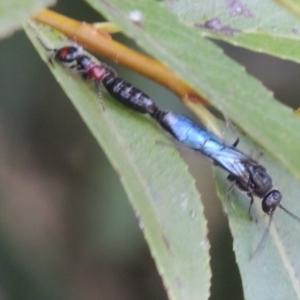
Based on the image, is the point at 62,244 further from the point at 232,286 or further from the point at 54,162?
the point at 232,286

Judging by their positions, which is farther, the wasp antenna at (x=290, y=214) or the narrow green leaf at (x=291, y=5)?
the wasp antenna at (x=290, y=214)

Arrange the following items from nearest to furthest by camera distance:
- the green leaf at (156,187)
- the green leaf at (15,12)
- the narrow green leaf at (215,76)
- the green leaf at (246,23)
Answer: the green leaf at (15,12) < the narrow green leaf at (215,76) < the green leaf at (156,187) < the green leaf at (246,23)

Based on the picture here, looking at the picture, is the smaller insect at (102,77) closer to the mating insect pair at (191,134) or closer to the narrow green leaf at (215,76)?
the mating insect pair at (191,134)

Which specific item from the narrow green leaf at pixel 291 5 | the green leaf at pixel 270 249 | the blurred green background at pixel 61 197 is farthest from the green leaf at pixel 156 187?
the blurred green background at pixel 61 197

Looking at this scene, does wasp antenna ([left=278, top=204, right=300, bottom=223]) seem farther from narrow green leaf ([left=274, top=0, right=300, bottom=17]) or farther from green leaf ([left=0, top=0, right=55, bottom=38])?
green leaf ([left=0, top=0, right=55, bottom=38])

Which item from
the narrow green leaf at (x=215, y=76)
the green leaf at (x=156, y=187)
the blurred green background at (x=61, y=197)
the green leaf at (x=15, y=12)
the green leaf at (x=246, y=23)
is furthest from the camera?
the blurred green background at (x=61, y=197)

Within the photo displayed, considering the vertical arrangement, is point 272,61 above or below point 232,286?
above

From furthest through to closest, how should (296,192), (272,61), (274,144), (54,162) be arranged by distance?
(272,61) < (54,162) < (296,192) < (274,144)

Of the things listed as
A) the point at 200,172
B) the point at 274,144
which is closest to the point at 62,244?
the point at 200,172
